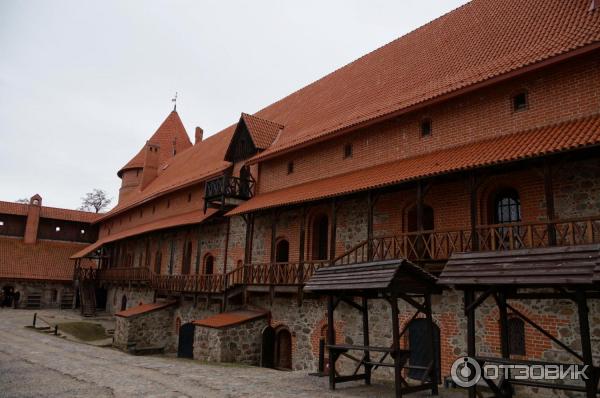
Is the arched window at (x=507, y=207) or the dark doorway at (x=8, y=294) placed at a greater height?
the arched window at (x=507, y=207)

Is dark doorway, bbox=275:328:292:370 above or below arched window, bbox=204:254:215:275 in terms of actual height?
below

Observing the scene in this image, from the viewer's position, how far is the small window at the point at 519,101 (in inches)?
447

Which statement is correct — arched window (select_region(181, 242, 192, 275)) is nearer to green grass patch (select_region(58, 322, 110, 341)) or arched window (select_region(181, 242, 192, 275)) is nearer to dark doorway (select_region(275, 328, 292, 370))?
green grass patch (select_region(58, 322, 110, 341))

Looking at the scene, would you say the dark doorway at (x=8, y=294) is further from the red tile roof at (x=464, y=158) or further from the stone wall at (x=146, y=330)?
the red tile roof at (x=464, y=158)

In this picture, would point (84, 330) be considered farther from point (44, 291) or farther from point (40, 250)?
point (40, 250)

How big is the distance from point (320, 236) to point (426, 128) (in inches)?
194

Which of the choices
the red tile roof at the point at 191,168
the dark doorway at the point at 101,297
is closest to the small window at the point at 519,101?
the red tile roof at the point at 191,168

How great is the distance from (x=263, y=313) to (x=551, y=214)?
9.48 m

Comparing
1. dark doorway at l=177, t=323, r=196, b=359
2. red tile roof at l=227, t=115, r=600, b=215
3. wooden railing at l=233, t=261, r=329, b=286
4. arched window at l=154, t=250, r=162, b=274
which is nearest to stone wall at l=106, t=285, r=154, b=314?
arched window at l=154, t=250, r=162, b=274

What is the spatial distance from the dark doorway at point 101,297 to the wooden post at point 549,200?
2968 centimetres

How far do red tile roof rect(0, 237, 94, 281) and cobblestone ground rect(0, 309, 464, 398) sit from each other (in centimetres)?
1813

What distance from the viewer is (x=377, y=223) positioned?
13.4 meters

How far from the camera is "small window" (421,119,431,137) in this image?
13.3 metres

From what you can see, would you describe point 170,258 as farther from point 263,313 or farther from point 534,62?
point 534,62
